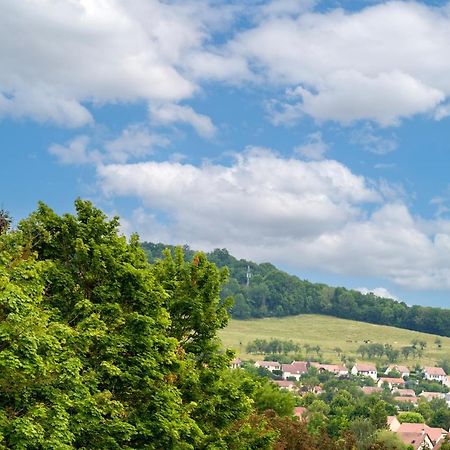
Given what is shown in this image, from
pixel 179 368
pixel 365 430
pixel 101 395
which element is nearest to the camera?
pixel 101 395

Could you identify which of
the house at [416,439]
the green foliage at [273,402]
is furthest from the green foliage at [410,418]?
the green foliage at [273,402]

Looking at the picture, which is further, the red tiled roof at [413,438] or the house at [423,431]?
the house at [423,431]

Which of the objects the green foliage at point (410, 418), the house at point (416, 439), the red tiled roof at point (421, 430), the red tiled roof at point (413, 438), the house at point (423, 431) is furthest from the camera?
the green foliage at point (410, 418)

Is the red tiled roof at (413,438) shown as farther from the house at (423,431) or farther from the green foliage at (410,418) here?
the green foliage at (410,418)

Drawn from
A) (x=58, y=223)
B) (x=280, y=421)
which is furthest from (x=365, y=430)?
(x=58, y=223)

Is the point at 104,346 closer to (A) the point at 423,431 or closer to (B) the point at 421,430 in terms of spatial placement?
(A) the point at 423,431

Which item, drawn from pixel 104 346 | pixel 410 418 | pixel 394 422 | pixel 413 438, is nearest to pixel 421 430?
pixel 394 422

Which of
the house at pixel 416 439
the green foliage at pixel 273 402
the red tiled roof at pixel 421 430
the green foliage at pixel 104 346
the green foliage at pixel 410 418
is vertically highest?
the green foliage at pixel 104 346

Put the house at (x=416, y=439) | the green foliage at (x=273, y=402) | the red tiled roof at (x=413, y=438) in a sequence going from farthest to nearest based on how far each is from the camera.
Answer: the red tiled roof at (x=413, y=438) → the house at (x=416, y=439) → the green foliage at (x=273, y=402)

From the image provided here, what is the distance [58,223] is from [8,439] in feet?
37.0

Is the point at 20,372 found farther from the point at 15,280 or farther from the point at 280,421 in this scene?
the point at 280,421

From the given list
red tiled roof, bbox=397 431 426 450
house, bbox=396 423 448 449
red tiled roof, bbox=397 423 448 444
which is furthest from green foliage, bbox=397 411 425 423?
red tiled roof, bbox=397 431 426 450

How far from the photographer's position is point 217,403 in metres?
35.2

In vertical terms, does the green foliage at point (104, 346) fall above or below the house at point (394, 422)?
above
